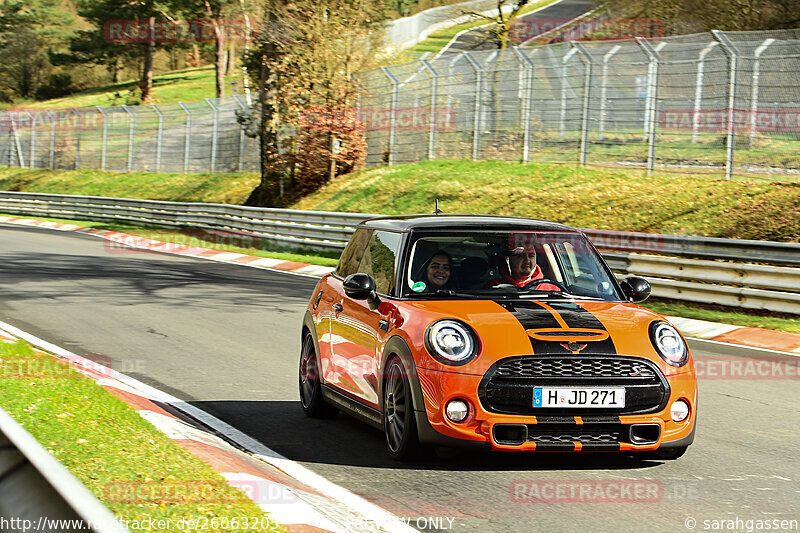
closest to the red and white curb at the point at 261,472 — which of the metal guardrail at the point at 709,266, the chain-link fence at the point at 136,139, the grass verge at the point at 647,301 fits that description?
the grass verge at the point at 647,301

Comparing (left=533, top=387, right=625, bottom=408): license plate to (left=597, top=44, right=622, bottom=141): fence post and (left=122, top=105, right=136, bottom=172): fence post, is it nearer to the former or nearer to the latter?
Result: (left=597, top=44, right=622, bottom=141): fence post

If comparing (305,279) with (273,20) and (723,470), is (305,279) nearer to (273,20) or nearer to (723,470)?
(723,470)

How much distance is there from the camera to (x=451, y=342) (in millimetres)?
5918

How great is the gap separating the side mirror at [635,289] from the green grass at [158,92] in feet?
221

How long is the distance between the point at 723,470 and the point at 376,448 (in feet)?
7.15

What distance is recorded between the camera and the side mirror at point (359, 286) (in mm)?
6758

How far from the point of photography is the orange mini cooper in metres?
5.80

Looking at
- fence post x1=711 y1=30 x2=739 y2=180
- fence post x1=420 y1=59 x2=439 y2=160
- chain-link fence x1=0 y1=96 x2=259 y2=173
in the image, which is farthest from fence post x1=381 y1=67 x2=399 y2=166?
fence post x1=711 y1=30 x2=739 y2=180

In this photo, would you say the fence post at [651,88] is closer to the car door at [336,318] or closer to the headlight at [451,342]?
the car door at [336,318]

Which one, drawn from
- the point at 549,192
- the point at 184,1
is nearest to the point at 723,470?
the point at 549,192

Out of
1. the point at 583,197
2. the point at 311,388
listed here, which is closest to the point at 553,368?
the point at 311,388

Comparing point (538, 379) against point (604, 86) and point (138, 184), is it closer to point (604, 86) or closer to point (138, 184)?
point (604, 86)

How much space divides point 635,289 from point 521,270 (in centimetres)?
82

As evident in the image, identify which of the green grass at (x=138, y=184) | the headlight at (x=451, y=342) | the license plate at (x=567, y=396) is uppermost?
the headlight at (x=451, y=342)
